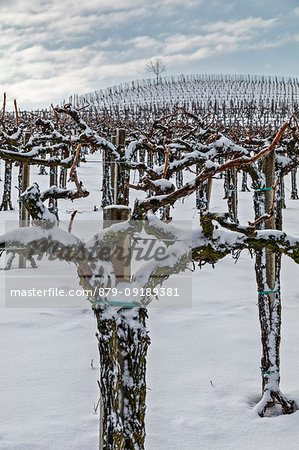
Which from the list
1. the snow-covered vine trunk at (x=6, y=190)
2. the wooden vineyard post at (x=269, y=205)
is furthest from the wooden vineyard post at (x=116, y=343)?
the snow-covered vine trunk at (x=6, y=190)

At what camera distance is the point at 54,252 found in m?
1.96

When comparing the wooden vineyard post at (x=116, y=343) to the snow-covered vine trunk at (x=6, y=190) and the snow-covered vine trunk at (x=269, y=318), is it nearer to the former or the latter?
the snow-covered vine trunk at (x=269, y=318)

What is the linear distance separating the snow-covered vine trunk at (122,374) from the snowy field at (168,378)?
3.25 feet

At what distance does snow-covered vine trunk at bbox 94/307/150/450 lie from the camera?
196 centimetres

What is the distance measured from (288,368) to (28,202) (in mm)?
3258

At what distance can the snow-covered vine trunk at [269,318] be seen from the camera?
11.0ft

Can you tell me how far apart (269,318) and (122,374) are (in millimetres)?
1799

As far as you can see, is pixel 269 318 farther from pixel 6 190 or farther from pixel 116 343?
pixel 6 190

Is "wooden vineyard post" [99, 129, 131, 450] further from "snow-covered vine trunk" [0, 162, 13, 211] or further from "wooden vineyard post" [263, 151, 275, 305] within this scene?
"snow-covered vine trunk" [0, 162, 13, 211]

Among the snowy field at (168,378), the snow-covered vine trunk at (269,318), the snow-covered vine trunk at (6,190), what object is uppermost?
the snow-covered vine trunk at (6,190)

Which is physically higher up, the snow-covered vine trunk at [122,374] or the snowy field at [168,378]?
the snow-covered vine trunk at [122,374]

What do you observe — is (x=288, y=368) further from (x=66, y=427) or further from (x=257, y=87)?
(x=257, y=87)

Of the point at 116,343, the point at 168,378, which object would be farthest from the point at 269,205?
the point at 116,343

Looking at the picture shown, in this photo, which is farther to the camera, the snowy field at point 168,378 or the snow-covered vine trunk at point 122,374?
the snowy field at point 168,378
